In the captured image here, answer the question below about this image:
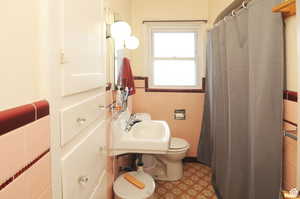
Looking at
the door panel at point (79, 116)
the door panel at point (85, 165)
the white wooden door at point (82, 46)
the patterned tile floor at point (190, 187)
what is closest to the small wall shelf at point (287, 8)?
→ the white wooden door at point (82, 46)

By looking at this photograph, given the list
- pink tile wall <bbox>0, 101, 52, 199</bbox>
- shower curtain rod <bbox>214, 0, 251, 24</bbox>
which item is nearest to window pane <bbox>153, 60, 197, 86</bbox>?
shower curtain rod <bbox>214, 0, 251, 24</bbox>

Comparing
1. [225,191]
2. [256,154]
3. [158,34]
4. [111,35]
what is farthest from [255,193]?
[158,34]

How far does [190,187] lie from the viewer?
97.3 inches

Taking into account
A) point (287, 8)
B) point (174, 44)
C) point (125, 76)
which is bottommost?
point (125, 76)

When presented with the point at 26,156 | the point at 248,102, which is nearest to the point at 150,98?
the point at 248,102

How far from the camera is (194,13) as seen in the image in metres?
2.93

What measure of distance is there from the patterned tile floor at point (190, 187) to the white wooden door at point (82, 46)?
150 cm

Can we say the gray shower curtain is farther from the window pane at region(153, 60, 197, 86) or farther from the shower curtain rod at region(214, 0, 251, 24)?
the window pane at region(153, 60, 197, 86)

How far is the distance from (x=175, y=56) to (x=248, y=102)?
1.68m

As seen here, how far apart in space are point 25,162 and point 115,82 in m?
1.42

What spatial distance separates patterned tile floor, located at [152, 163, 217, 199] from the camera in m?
2.31

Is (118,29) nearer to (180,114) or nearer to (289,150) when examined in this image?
(289,150)

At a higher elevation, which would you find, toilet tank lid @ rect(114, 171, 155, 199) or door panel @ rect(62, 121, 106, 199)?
A: door panel @ rect(62, 121, 106, 199)

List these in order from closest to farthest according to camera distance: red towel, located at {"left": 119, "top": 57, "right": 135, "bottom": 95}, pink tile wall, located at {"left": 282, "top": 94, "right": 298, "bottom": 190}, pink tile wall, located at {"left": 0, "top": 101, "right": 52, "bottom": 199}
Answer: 1. pink tile wall, located at {"left": 0, "top": 101, "right": 52, "bottom": 199}
2. pink tile wall, located at {"left": 282, "top": 94, "right": 298, "bottom": 190}
3. red towel, located at {"left": 119, "top": 57, "right": 135, "bottom": 95}
